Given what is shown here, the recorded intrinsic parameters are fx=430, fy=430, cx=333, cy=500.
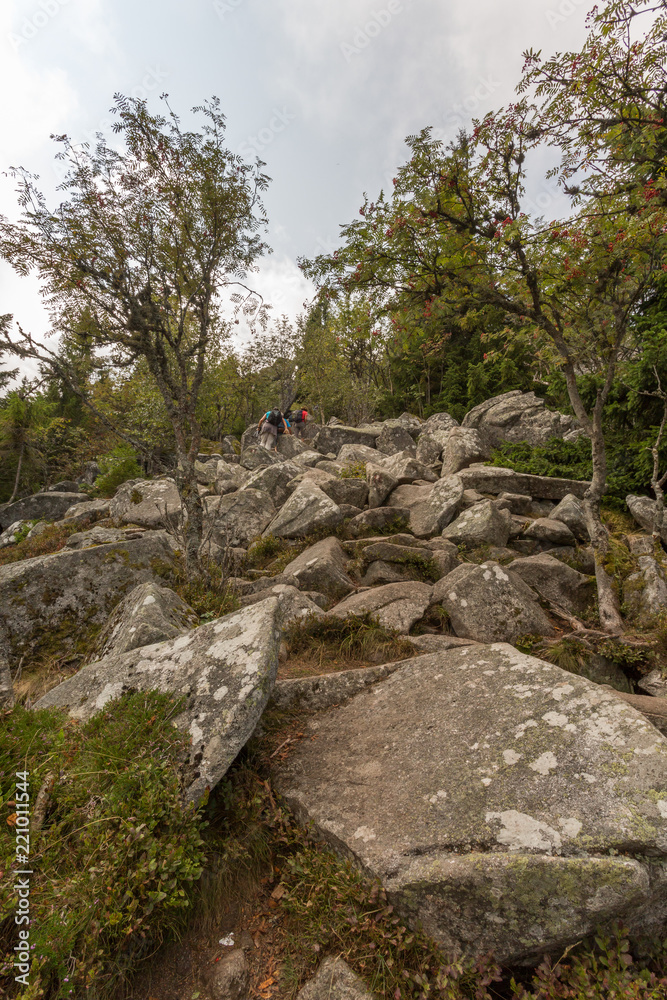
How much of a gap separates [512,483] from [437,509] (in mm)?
3349

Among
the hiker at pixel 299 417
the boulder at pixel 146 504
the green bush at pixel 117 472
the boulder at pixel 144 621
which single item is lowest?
the boulder at pixel 144 621

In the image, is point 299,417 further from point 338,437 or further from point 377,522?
point 377,522

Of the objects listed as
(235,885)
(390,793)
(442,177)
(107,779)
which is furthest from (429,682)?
(442,177)

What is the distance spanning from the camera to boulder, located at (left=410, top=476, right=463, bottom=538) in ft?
39.7

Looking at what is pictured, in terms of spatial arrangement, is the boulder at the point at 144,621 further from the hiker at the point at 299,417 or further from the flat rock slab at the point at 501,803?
the hiker at the point at 299,417

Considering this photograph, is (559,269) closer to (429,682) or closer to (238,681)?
(429,682)

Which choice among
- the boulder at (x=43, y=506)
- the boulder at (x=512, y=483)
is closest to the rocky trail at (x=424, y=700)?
the boulder at (x=512, y=483)

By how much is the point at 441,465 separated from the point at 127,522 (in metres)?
12.6

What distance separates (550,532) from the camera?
11.2 meters

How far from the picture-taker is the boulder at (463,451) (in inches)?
656

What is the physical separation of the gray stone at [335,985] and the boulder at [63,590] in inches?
252

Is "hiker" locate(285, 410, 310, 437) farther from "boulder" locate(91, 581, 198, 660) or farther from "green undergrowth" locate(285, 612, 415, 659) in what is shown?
"boulder" locate(91, 581, 198, 660)

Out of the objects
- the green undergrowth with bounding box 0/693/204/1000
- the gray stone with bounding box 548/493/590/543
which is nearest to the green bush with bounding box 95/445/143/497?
the gray stone with bounding box 548/493/590/543

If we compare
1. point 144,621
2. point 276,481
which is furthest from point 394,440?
point 144,621
